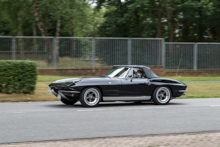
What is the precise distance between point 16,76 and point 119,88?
391 cm

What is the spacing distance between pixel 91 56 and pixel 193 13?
10006mm

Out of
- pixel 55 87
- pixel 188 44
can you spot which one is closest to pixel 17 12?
pixel 188 44

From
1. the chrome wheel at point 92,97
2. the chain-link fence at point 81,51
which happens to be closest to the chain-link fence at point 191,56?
the chain-link fence at point 81,51

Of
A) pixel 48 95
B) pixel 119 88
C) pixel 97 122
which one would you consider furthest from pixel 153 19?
pixel 97 122

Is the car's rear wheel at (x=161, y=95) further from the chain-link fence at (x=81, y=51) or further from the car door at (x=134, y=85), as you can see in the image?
the chain-link fence at (x=81, y=51)

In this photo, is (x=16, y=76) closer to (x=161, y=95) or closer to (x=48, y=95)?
(x=48, y=95)

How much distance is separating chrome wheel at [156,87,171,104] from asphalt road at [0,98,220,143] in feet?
4.23

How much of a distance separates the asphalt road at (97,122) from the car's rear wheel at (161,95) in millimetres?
1188

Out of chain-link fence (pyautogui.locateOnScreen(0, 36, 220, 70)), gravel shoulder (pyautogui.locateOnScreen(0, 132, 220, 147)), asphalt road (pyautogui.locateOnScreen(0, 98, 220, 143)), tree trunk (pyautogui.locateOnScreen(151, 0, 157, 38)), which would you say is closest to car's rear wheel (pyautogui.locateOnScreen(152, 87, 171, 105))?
asphalt road (pyautogui.locateOnScreen(0, 98, 220, 143))

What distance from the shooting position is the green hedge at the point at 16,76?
12.1m

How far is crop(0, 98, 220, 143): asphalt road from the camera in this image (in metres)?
6.45

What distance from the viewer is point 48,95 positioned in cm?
1326

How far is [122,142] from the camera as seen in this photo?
5.81 m

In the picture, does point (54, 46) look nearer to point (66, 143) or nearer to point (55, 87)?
point (55, 87)
